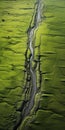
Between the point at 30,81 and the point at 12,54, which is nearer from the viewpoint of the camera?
the point at 30,81

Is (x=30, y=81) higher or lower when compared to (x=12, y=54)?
lower

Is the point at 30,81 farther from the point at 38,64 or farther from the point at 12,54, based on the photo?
the point at 12,54

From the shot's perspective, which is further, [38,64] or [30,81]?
[38,64]

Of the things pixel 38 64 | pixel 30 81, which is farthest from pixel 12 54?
pixel 30 81

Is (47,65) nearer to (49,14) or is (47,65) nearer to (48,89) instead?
(48,89)

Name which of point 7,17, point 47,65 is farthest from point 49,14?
point 47,65

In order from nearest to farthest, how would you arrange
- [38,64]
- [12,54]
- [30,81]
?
[30,81] → [38,64] → [12,54]

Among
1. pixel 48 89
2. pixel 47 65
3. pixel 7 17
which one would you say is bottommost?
pixel 48 89

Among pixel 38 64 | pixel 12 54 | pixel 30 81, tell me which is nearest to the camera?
pixel 30 81
